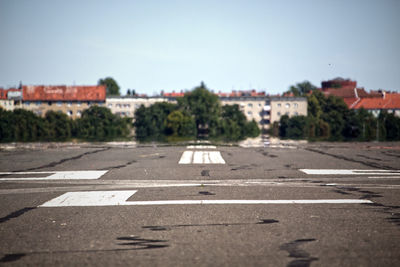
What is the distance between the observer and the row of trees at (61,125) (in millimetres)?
84062

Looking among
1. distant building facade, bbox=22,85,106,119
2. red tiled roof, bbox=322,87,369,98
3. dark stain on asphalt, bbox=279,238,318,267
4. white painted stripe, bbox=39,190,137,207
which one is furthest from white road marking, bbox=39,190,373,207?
distant building facade, bbox=22,85,106,119

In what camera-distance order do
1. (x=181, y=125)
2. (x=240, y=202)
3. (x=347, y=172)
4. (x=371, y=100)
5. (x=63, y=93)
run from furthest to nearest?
(x=63, y=93)
(x=371, y=100)
(x=181, y=125)
(x=347, y=172)
(x=240, y=202)

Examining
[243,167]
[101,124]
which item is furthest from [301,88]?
[243,167]

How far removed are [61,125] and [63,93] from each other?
1779 inches

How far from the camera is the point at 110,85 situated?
479 ft

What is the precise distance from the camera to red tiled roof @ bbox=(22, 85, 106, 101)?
132750 mm

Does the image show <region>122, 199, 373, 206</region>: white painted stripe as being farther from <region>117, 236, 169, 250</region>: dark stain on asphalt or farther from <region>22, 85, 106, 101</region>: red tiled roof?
<region>22, 85, 106, 101</region>: red tiled roof

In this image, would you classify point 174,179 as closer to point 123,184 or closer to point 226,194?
point 123,184

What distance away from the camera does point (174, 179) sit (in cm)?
925

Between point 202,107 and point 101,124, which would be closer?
point 101,124

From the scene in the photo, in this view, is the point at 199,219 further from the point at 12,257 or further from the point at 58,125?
the point at 58,125

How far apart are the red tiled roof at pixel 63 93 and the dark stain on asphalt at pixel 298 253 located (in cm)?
13331

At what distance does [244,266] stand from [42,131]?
3682 inches

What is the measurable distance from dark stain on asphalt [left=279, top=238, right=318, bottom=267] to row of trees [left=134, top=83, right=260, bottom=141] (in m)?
87.5
